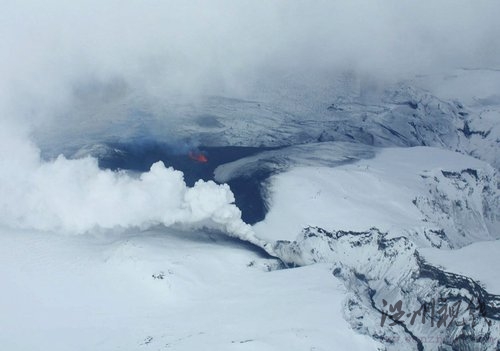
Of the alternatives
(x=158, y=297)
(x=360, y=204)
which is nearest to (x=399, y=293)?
(x=360, y=204)

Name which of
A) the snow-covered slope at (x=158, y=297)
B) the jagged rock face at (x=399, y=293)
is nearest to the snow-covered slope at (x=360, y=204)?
the jagged rock face at (x=399, y=293)

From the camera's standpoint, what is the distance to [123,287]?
423 feet

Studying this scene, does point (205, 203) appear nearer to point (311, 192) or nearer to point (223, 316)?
point (311, 192)

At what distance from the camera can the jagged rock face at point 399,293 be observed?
127 metres

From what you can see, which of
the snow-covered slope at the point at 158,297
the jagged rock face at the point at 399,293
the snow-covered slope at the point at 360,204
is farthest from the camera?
the snow-covered slope at the point at 360,204

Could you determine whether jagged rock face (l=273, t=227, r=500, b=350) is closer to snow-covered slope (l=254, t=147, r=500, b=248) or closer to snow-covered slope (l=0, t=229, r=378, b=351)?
snow-covered slope (l=254, t=147, r=500, b=248)

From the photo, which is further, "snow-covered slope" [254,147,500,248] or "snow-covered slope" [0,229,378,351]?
"snow-covered slope" [254,147,500,248]

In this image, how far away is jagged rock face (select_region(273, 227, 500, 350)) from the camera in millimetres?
126562

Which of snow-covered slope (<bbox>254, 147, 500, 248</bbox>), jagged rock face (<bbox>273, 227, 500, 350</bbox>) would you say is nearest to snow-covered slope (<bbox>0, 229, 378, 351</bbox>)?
jagged rock face (<bbox>273, 227, 500, 350</bbox>)

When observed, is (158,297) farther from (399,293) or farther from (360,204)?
(360,204)

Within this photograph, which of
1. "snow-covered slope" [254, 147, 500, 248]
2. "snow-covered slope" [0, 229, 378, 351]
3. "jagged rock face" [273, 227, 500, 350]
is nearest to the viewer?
"snow-covered slope" [0, 229, 378, 351]


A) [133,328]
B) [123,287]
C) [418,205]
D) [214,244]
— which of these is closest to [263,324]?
[133,328]

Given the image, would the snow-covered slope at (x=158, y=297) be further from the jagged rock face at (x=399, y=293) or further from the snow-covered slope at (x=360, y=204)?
the snow-covered slope at (x=360, y=204)

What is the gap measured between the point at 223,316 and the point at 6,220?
59.3 meters
